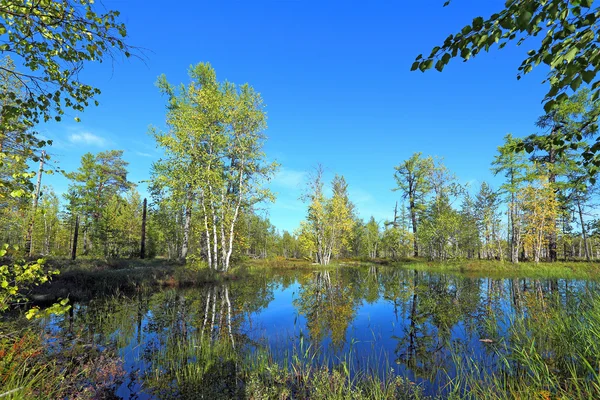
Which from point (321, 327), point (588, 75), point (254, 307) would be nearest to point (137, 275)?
point (254, 307)

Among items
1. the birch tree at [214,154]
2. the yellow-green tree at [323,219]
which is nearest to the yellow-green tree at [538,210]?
the yellow-green tree at [323,219]

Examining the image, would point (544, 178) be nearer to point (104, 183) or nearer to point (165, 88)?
point (165, 88)

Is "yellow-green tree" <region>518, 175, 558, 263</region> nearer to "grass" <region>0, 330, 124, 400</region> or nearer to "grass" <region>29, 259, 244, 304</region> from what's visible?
"grass" <region>29, 259, 244, 304</region>

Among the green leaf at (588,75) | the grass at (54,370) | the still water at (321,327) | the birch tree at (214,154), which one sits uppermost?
the birch tree at (214,154)

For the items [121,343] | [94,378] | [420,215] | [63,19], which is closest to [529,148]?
[63,19]

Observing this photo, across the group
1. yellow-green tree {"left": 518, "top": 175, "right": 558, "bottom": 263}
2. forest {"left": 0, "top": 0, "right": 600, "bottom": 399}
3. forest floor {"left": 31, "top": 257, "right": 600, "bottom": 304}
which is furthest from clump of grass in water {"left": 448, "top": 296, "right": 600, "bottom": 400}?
yellow-green tree {"left": 518, "top": 175, "right": 558, "bottom": 263}

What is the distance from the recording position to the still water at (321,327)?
20.5 feet

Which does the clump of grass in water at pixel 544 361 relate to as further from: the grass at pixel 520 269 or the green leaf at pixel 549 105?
the grass at pixel 520 269

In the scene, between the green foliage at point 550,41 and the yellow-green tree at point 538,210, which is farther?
the yellow-green tree at point 538,210

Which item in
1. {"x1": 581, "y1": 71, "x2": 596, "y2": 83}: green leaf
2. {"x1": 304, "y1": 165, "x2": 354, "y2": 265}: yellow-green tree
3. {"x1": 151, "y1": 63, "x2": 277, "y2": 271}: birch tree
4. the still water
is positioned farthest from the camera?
{"x1": 304, "y1": 165, "x2": 354, "y2": 265}: yellow-green tree

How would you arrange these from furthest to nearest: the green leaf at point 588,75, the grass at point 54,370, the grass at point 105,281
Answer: the grass at point 105,281, the grass at point 54,370, the green leaf at point 588,75

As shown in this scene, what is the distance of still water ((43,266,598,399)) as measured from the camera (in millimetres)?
6254

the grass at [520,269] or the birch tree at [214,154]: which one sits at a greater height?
the birch tree at [214,154]

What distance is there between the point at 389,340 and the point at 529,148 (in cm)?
644
